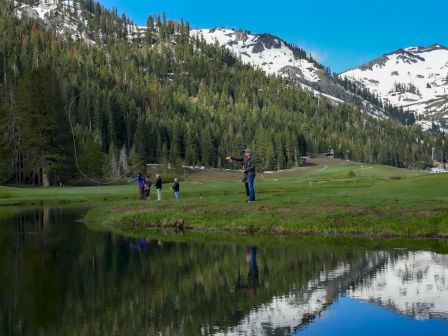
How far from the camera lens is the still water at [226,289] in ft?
34.6

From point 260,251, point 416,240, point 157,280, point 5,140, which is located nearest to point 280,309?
point 157,280

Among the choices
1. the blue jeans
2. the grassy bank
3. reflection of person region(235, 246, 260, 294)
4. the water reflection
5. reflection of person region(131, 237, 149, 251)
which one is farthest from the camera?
the blue jeans

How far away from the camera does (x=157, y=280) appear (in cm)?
1491

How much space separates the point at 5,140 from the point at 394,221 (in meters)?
82.8

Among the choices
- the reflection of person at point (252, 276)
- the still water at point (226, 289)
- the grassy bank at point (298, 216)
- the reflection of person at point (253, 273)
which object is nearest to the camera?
the still water at point (226, 289)

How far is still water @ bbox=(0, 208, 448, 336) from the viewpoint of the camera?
34.6 ft

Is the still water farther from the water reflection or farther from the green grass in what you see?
the green grass

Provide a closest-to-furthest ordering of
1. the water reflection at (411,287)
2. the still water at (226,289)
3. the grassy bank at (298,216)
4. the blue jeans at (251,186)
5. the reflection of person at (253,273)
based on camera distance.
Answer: the still water at (226,289) → the water reflection at (411,287) → the reflection of person at (253,273) → the grassy bank at (298,216) → the blue jeans at (251,186)

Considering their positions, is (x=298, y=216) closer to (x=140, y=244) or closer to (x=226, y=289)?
(x=140, y=244)

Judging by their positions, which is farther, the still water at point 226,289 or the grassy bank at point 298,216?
the grassy bank at point 298,216

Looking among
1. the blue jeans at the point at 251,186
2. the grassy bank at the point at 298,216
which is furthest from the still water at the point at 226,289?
the blue jeans at the point at 251,186

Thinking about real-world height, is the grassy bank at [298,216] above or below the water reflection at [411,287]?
above

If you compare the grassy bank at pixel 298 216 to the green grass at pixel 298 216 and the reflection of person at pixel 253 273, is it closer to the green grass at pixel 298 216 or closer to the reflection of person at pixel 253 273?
the green grass at pixel 298 216

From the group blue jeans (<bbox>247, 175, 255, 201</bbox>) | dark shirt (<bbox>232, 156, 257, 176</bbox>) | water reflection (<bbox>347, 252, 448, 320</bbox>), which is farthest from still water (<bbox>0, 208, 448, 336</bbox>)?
blue jeans (<bbox>247, 175, 255, 201</bbox>)
